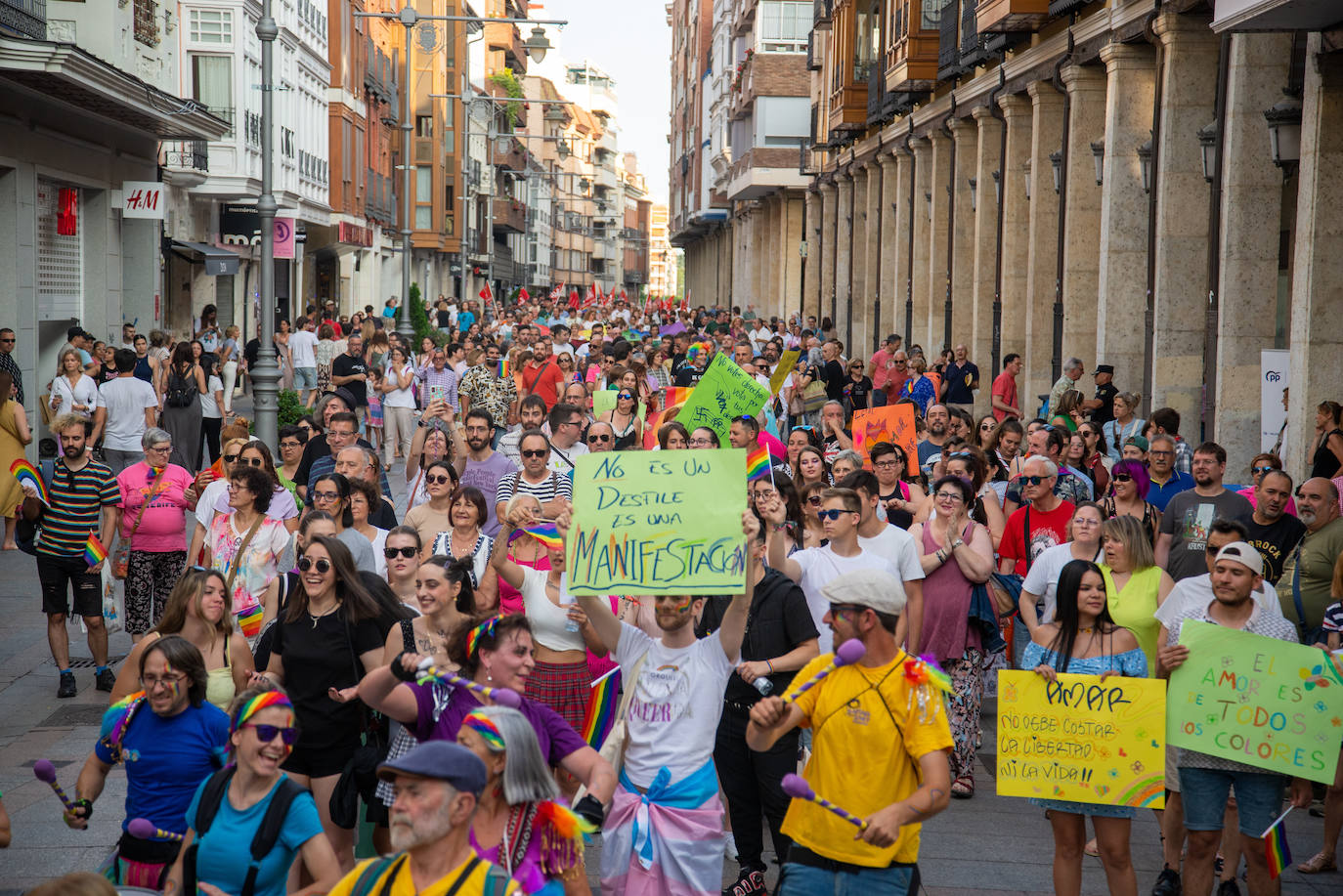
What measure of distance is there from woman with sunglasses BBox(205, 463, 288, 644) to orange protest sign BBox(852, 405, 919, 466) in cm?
532

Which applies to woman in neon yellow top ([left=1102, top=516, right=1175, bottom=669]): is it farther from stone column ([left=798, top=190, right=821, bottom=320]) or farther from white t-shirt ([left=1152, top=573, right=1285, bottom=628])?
stone column ([left=798, top=190, right=821, bottom=320])

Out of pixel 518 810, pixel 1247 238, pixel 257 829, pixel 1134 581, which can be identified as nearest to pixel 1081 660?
pixel 1134 581

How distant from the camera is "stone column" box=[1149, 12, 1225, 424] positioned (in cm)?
1733

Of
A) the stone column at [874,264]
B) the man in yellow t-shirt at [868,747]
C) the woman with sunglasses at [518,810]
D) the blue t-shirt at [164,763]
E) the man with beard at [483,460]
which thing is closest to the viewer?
the woman with sunglasses at [518,810]

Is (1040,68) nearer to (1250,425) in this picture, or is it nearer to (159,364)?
(1250,425)

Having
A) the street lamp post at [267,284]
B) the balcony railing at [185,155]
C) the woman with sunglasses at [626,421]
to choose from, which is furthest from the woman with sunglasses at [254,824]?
the balcony railing at [185,155]

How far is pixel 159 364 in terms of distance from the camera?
71.9 feet

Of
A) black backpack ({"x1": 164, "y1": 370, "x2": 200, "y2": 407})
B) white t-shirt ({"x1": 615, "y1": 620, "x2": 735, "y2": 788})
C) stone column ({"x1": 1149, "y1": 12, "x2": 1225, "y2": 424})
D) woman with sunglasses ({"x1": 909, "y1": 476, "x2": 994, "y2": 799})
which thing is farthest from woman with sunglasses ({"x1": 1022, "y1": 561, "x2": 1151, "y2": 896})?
black backpack ({"x1": 164, "y1": 370, "x2": 200, "y2": 407})

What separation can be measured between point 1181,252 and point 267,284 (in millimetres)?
10999

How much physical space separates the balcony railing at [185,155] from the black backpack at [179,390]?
45.4 ft

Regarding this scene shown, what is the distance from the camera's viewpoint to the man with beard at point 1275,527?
8.70m

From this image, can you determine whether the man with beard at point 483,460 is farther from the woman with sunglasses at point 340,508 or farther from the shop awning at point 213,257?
the shop awning at point 213,257

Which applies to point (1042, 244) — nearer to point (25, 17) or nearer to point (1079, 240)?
point (1079, 240)

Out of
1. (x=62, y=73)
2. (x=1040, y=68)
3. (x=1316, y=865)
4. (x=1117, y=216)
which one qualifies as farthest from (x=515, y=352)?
(x=1316, y=865)
